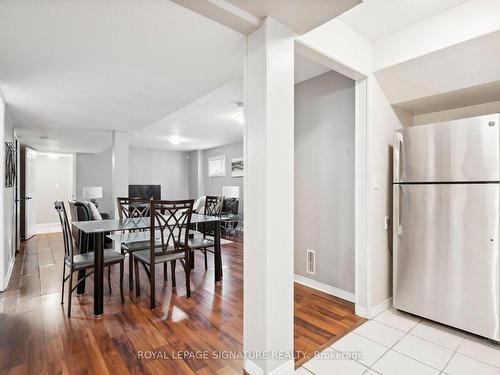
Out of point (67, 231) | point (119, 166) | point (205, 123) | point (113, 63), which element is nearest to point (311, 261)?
point (67, 231)

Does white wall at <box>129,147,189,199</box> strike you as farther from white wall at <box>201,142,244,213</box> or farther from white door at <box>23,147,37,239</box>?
white door at <box>23,147,37,239</box>

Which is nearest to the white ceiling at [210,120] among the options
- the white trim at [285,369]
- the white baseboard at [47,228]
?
the white trim at [285,369]

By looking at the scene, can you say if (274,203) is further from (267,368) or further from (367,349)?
(367,349)

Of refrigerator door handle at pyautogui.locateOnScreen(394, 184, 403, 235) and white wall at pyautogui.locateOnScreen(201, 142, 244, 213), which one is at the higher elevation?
white wall at pyautogui.locateOnScreen(201, 142, 244, 213)

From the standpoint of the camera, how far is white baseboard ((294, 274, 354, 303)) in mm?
2743

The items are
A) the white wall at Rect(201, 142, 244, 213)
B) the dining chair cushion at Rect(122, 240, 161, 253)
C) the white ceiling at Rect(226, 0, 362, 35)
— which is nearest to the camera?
the white ceiling at Rect(226, 0, 362, 35)

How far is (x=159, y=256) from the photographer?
2748mm

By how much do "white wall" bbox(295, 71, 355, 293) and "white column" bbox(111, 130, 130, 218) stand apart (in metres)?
3.59

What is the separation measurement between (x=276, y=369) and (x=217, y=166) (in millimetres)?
6967

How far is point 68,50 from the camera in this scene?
7.03 feet

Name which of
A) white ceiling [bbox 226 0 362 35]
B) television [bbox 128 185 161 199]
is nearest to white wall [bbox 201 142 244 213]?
television [bbox 128 185 161 199]

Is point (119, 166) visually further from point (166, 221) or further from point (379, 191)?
point (379, 191)

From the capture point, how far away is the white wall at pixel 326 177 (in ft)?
9.00

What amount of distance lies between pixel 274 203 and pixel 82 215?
406cm
